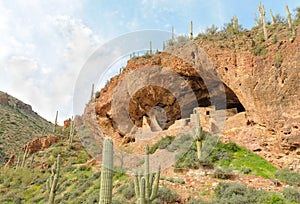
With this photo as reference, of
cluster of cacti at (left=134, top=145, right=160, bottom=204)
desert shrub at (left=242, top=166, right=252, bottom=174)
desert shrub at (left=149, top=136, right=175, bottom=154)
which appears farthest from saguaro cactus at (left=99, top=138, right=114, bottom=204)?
desert shrub at (left=149, top=136, right=175, bottom=154)

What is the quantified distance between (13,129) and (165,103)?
2805 centimetres

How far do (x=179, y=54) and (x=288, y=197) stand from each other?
13.0 meters

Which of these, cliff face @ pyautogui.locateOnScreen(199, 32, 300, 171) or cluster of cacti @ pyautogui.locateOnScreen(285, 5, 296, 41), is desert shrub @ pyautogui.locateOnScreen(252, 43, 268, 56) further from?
cluster of cacti @ pyautogui.locateOnScreen(285, 5, 296, 41)

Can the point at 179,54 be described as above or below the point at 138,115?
above

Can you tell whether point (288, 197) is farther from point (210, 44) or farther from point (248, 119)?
point (210, 44)

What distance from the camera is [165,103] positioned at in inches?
915

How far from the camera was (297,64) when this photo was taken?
13195 mm

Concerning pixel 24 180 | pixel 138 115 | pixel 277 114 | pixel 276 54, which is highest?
pixel 276 54

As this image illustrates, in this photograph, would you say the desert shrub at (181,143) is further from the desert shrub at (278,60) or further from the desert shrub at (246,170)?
the desert shrub at (278,60)

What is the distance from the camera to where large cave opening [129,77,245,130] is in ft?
70.9

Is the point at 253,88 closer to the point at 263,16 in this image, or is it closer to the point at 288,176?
the point at 288,176

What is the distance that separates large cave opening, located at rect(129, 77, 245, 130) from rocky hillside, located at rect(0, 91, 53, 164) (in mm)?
19371

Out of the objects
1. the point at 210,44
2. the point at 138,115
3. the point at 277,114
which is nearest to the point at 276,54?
the point at 277,114

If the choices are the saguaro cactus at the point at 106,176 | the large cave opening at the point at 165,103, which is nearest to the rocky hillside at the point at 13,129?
the large cave opening at the point at 165,103
